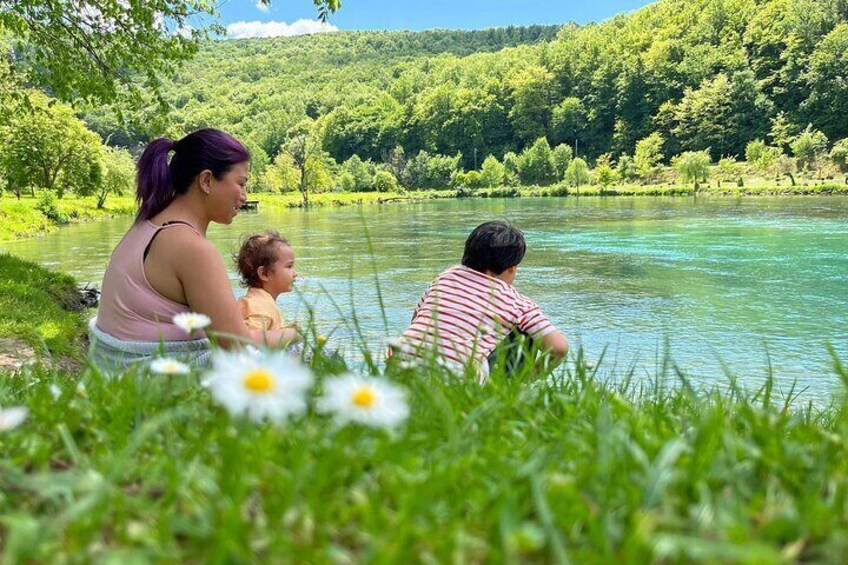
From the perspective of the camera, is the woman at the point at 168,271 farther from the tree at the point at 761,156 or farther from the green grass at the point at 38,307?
the tree at the point at 761,156

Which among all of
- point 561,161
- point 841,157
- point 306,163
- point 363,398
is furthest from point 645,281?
point 561,161

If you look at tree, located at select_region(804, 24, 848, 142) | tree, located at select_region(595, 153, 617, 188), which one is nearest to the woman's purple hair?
tree, located at select_region(595, 153, 617, 188)

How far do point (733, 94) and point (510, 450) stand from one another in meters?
135

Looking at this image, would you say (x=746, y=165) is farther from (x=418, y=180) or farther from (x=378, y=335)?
(x=378, y=335)

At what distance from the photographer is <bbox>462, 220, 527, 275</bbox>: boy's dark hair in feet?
13.4

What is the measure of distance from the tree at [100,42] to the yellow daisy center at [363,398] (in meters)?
10.2

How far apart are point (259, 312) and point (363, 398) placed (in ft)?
10.8

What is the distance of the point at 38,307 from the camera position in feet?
29.2

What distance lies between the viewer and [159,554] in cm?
81

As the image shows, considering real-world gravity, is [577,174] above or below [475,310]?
above

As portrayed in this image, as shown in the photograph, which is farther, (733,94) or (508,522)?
(733,94)

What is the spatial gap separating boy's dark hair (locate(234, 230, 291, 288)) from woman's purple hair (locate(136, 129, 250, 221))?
111cm

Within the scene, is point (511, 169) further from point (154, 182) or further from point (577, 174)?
point (154, 182)

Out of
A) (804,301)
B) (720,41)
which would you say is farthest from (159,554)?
(720,41)
